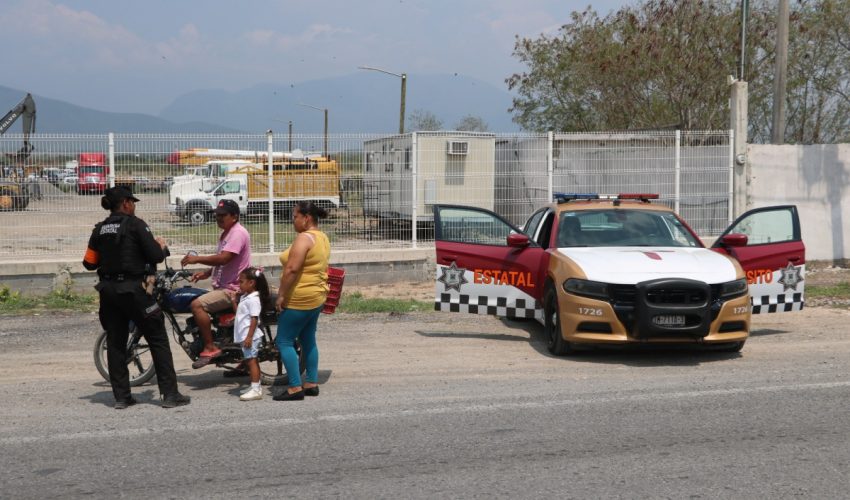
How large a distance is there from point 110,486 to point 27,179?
920cm

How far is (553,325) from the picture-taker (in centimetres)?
927

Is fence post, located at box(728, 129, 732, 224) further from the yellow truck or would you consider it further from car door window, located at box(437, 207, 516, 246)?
car door window, located at box(437, 207, 516, 246)

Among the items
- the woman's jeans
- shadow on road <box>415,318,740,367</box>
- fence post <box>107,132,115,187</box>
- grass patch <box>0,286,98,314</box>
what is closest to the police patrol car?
shadow on road <box>415,318,740,367</box>

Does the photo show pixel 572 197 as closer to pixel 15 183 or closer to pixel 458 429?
pixel 458 429

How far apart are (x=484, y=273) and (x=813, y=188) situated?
1043 centimetres

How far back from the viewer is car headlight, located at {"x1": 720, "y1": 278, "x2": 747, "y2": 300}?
28.3 feet

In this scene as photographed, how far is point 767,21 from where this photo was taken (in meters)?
27.2

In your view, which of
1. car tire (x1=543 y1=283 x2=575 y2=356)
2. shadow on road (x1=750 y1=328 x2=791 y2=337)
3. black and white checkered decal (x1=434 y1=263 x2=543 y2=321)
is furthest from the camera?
shadow on road (x1=750 y1=328 x2=791 y2=337)

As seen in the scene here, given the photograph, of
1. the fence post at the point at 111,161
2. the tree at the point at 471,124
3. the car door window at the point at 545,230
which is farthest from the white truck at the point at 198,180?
the tree at the point at 471,124

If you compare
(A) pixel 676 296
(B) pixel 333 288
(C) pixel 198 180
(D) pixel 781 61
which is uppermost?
(D) pixel 781 61

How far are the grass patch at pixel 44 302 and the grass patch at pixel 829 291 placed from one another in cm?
1073

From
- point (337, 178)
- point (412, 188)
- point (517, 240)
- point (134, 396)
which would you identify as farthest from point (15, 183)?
point (517, 240)

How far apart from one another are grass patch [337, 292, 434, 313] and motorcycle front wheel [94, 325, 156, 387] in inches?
186

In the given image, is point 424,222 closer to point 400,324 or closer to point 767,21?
point 400,324
